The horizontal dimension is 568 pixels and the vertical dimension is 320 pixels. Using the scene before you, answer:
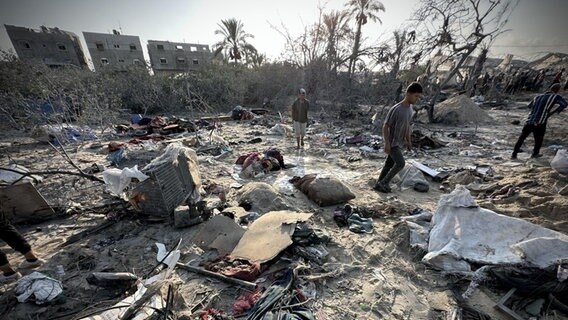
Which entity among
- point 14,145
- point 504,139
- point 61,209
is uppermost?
point 14,145

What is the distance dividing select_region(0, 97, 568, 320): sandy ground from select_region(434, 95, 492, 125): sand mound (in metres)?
4.66

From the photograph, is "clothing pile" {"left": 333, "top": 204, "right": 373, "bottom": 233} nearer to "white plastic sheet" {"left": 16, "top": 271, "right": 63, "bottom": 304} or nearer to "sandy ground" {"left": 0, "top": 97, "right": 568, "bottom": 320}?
"sandy ground" {"left": 0, "top": 97, "right": 568, "bottom": 320}

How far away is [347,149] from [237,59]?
18.5 metres

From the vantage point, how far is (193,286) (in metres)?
2.13

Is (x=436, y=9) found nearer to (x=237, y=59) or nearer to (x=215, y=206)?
(x=215, y=206)

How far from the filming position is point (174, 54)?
89.5 feet

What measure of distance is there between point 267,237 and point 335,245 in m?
0.78

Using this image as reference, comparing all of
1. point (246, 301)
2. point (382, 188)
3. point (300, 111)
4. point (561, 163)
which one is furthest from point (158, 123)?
point (561, 163)

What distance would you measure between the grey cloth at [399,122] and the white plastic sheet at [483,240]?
109cm

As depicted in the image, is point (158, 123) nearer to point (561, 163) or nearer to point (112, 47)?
point (561, 163)

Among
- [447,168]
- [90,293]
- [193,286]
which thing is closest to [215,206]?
[193,286]

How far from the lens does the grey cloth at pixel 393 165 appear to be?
3.53 meters

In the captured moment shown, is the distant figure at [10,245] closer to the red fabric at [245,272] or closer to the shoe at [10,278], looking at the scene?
the shoe at [10,278]

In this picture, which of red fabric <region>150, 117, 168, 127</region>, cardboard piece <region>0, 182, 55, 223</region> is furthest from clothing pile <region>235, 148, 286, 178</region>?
red fabric <region>150, 117, 168, 127</region>
